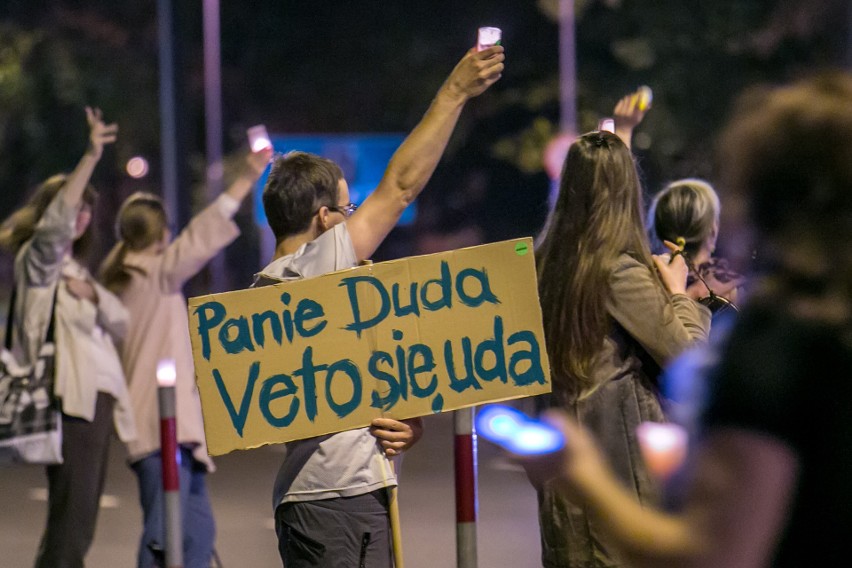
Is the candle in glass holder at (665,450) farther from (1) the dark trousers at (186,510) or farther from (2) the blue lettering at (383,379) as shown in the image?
(1) the dark trousers at (186,510)

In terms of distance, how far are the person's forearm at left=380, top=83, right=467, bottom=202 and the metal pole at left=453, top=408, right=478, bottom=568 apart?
0.72 m

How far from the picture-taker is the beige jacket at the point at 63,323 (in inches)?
248

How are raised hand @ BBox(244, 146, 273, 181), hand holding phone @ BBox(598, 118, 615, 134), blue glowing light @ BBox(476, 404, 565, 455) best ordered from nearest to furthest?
blue glowing light @ BBox(476, 404, 565, 455)
hand holding phone @ BBox(598, 118, 615, 134)
raised hand @ BBox(244, 146, 273, 181)

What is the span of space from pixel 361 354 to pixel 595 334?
2.17 ft

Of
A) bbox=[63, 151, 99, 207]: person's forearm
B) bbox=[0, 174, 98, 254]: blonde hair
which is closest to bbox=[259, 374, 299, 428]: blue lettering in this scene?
bbox=[63, 151, 99, 207]: person's forearm

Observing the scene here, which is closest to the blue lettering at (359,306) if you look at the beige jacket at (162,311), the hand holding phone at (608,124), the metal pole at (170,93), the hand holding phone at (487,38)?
the hand holding phone at (487,38)

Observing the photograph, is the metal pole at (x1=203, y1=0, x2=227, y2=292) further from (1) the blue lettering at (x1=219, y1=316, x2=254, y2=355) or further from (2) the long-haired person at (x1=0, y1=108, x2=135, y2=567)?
(1) the blue lettering at (x1=219, y1=316, x2=254, y2=355)

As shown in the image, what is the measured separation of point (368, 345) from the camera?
3.80m

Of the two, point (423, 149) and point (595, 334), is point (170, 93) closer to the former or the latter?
point (423, 149)

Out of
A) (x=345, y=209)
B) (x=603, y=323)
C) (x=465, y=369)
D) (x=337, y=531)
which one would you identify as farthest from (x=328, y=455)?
(x=603, y=323)

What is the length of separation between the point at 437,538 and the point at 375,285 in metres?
4.66

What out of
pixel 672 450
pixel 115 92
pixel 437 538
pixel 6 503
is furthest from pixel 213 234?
pixel 115 92

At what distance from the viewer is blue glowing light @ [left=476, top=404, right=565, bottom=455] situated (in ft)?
6.51

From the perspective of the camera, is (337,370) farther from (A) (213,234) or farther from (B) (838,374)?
(A) (213,234)
